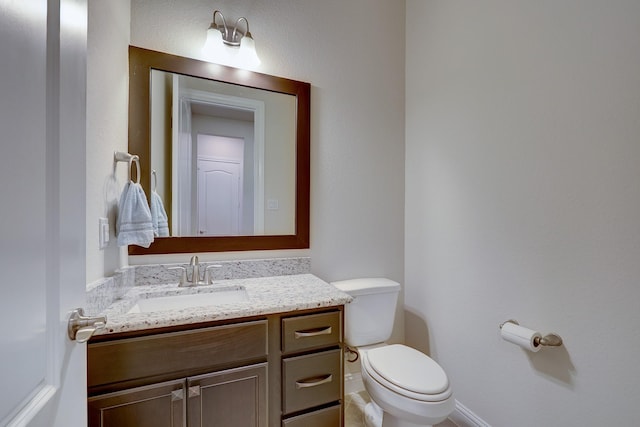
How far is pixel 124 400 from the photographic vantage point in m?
0.93

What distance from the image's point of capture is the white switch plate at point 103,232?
1075 mm

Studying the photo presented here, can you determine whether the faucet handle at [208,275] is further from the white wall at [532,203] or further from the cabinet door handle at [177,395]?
the white wall at [532,203]

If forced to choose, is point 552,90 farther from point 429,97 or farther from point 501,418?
point 501,418

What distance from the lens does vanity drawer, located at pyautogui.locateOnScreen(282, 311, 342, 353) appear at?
1.15m

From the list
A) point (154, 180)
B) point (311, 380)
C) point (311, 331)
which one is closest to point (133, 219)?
point (154, 180)

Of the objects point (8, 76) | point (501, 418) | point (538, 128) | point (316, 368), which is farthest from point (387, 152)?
point (8, 76)

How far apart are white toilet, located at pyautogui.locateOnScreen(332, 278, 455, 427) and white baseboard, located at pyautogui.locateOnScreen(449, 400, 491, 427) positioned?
42cm

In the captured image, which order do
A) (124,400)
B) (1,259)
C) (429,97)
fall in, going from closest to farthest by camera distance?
(1,259) < (124,400) < (429,97)

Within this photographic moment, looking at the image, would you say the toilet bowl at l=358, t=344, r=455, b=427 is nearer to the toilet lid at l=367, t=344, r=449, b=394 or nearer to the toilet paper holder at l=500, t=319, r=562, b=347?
the toilet lid at l=367, t=344, r=449, b=394

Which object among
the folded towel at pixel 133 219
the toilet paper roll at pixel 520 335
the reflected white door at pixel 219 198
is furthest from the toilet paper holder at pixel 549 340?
the folded towel at pixel 133 219

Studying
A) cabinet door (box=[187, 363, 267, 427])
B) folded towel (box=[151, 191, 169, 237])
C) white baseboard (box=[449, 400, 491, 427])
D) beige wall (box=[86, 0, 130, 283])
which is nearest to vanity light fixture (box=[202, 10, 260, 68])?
beige wall (box=[86, 0, 130, 283])

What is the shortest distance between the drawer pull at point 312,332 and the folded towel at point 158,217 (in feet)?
2.75

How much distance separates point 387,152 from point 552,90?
95 centimetres

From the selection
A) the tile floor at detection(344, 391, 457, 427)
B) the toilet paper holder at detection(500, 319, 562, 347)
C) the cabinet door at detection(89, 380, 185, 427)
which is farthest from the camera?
the tile floor at detection(344, 391, 457, 427)
